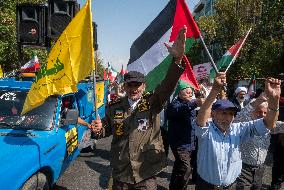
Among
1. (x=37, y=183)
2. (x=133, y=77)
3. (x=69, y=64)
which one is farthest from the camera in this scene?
(x=37, y=183)

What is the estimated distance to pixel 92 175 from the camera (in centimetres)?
746

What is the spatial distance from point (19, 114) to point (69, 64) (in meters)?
1.46

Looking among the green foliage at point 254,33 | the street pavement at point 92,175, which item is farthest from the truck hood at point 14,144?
the green foliage at point 254,33

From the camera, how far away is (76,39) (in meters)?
4.13

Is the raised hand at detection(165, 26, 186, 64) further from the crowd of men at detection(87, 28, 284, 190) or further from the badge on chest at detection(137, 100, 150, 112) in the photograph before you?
the badge on chest at detection(137, 100, 150, 112)

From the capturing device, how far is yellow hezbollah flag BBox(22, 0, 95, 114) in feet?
13.4

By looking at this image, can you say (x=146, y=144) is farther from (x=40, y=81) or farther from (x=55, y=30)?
(x=55, y=30)

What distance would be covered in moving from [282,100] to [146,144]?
5.13 metres

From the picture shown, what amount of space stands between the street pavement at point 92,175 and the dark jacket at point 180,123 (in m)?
1.16

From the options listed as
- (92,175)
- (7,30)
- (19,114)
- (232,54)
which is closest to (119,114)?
(19,114)

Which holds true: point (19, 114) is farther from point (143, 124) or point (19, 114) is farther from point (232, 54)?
point (232, 54)

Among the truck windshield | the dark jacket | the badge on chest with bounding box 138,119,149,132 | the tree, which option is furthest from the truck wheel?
the tree

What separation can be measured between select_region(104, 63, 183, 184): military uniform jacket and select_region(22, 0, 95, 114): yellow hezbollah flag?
0.73 m

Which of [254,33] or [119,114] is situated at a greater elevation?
[254,33]
